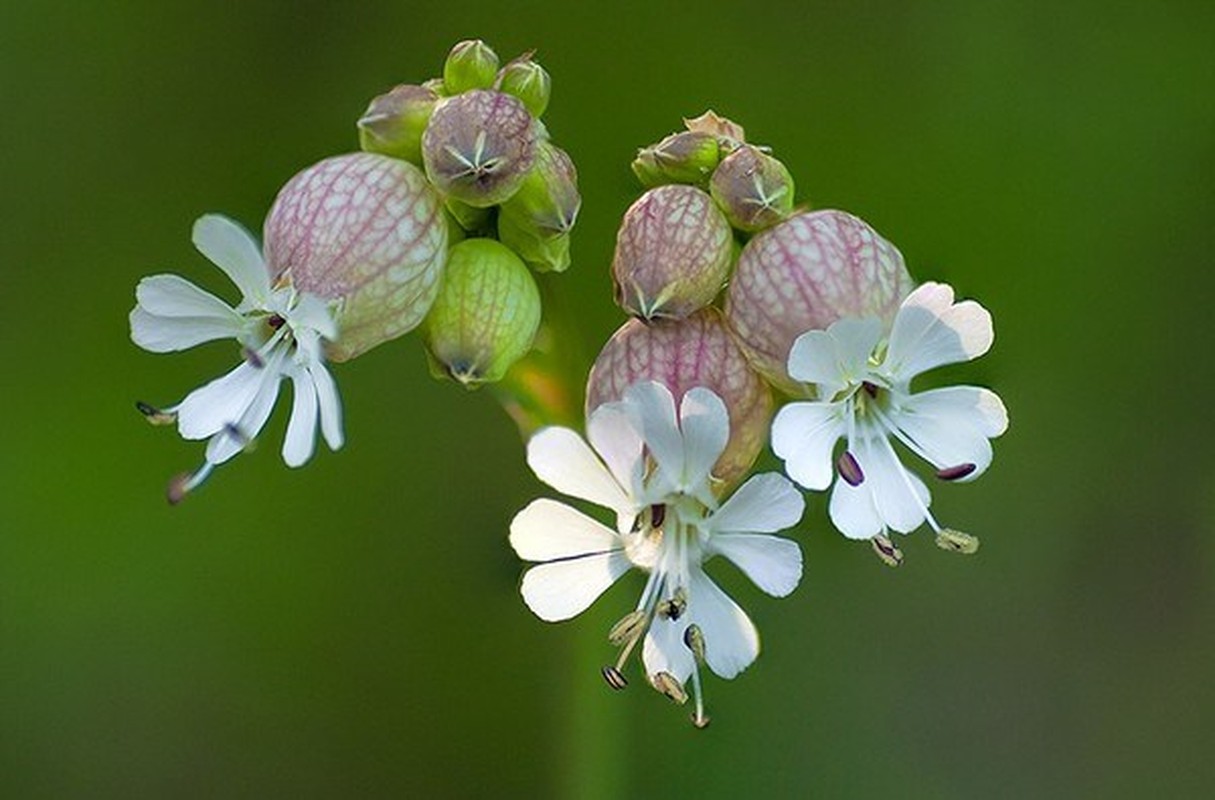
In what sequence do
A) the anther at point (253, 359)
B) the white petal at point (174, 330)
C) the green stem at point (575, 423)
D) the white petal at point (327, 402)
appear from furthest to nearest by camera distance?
the green stem at point (575, 423) → the white petal at point (174, 330) → the anther at point (253, 359) → the white petal at point (327, 402)

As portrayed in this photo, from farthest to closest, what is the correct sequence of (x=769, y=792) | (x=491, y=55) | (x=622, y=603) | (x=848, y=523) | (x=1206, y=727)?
(x=1206, y=727)
(x=769, y=792)
(x=622, y=603)
(x=491, y=55)
(x=848, y=523)

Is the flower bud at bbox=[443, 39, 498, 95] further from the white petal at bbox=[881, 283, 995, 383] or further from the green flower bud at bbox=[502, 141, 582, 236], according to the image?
the white petal at bbox=[881, 283, 995, 383]

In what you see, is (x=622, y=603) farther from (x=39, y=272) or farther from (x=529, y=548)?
(x=39, y=272)

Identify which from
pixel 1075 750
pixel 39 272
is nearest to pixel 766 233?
pixel 1075 750

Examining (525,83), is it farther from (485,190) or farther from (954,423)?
(954,423)

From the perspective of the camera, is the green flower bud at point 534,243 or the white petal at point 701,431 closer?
the white petal at point 701,431

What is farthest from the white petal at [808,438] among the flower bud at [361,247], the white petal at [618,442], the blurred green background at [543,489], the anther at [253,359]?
the blurred green background at [543,489]

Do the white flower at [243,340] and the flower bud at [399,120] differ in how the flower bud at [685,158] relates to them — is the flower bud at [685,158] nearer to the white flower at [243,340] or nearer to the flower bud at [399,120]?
the flower bud at [399,120]
